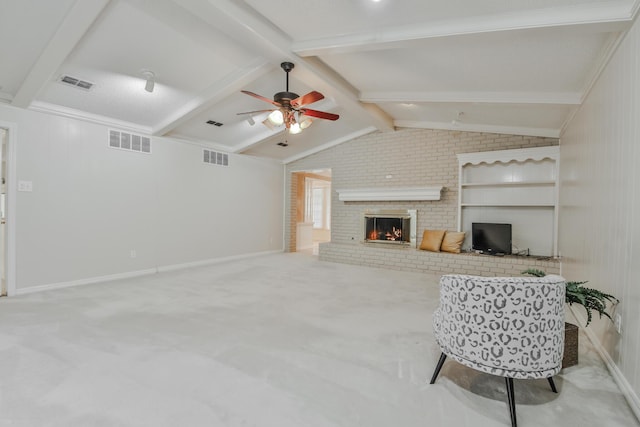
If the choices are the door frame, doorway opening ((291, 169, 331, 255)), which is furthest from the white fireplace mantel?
the door frame

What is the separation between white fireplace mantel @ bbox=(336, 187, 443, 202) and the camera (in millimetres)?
5910

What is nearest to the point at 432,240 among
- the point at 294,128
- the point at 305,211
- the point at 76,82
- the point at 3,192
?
the point at 294,128

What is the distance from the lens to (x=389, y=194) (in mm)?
6387

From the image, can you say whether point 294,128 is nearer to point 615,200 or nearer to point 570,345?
point 615,200

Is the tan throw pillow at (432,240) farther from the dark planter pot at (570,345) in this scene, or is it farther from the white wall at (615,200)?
the dark planter pot at (570,345)

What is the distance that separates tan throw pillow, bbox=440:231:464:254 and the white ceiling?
6.44 feet

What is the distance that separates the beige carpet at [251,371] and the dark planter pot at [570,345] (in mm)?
58

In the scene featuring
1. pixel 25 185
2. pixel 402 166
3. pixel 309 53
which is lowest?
pixel 25 185

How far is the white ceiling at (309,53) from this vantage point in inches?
90.9

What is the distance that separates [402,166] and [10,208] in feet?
19.8

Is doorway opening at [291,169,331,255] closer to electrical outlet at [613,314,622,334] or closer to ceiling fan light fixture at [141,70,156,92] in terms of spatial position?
ceiling fan light fixture at [141,70,156,92]

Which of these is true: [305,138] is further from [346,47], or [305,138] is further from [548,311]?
[548,311]

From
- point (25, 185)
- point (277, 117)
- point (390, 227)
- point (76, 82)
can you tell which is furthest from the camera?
point (390, 227)

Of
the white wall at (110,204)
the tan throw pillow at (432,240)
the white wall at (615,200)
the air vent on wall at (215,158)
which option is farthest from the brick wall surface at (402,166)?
the white wall at (615,200)
